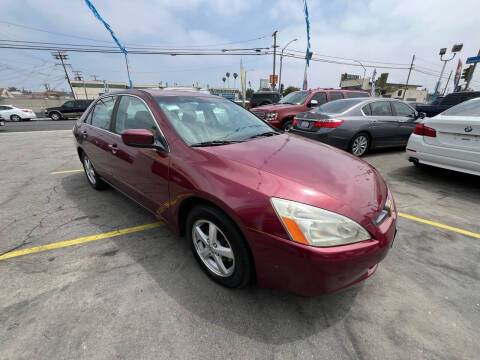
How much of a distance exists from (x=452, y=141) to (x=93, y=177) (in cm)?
581

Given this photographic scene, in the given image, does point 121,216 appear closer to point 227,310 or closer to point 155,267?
point 155,267

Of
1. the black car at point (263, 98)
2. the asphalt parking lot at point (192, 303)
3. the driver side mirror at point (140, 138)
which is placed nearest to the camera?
the asphalt parking lot at point (192, 303)

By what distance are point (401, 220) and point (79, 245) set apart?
12.2 feet

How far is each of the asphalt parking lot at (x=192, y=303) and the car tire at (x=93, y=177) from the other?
2.75 ft

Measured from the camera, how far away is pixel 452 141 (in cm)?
369

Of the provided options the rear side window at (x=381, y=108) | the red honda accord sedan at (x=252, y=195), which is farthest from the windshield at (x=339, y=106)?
the red honda accord sedan at (x=252, y=195)

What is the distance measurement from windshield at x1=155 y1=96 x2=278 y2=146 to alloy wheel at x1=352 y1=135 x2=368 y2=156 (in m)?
3.54

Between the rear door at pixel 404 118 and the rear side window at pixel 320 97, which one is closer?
the rear door at pixel 404 118

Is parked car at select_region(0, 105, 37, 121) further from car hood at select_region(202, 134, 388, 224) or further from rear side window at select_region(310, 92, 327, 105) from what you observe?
car hood at select_region(202, 134, 388, 224)

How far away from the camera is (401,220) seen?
288cm

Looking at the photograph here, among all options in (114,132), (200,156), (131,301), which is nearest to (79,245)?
(131,301)

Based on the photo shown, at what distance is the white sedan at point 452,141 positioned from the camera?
344cm

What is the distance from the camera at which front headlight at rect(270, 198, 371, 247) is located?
1343mm

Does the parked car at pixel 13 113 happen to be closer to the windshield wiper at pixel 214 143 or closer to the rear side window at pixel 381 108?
the windshield wiper at pixel 214 143
